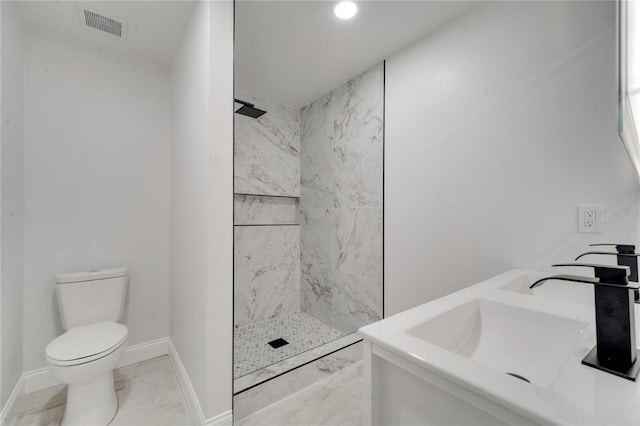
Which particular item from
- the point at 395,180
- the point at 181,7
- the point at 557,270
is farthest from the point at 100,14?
the point at 557,270

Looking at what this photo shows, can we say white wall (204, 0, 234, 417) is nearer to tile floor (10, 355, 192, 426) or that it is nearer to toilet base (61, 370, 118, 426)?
tile floor (10, 355, 192, 426)

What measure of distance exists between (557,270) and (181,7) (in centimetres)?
252

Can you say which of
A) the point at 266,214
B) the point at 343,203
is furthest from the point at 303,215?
the point at 343,203

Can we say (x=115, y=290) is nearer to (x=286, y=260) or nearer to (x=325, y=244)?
(x=286, y=260)

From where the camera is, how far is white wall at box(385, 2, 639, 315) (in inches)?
45.4

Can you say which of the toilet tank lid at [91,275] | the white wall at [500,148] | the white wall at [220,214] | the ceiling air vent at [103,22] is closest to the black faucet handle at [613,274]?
the white wall at [500,148]

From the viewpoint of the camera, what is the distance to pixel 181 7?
163 centimetres

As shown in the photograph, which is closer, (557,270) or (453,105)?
(557,270)

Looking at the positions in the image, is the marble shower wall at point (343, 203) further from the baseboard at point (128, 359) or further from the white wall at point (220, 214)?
the baseboard at point (128, 359)

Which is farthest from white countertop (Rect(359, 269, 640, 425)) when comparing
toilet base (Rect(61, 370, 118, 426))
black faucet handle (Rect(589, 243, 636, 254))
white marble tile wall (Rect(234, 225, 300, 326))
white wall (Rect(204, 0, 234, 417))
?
white marble tile wall (Rect(234, 225, 300, 326))

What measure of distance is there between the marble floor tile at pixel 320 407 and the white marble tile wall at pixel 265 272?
1.15 m

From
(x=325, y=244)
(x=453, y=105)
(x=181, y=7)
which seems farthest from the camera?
(x=325, y=244)

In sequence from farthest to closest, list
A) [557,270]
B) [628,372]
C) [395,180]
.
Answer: [395,180] < [557,270] < [628,372]

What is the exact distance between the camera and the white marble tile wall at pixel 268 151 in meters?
2.71
